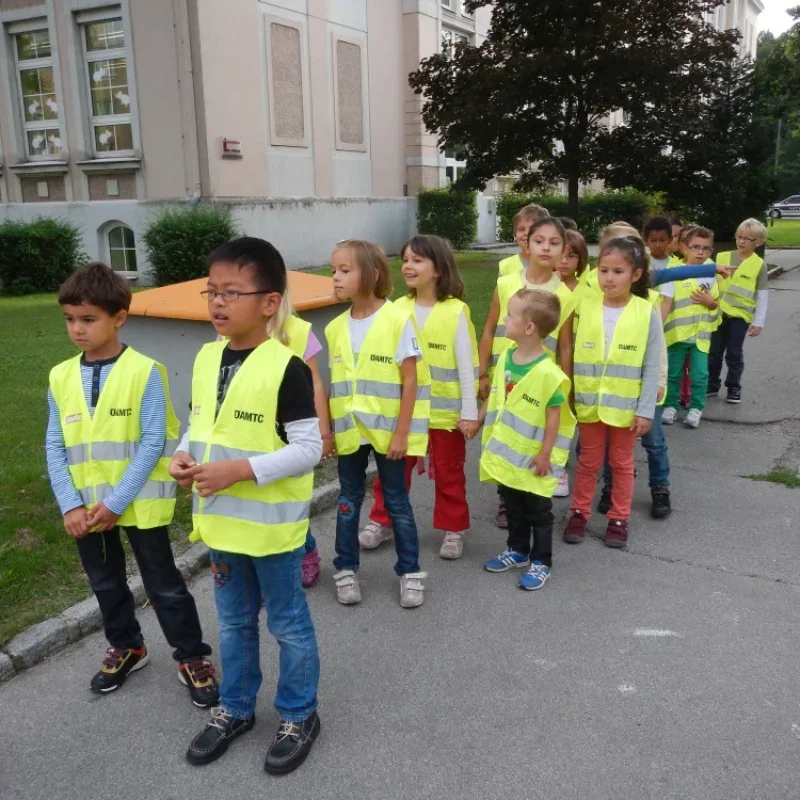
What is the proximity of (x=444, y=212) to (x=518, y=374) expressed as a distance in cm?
1914

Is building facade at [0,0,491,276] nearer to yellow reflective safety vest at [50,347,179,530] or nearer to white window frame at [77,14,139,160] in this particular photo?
white window frame at [77,14,139,160]

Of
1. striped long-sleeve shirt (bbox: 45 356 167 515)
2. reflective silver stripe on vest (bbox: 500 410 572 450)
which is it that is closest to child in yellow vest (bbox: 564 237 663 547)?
reflective silver stripe on vest (bbox: 500 410 572 450)

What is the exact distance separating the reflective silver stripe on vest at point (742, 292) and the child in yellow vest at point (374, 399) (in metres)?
4.77

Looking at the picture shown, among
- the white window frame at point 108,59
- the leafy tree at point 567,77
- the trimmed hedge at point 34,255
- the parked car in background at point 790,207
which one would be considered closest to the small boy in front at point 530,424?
the trimmed hedge at point 34,255

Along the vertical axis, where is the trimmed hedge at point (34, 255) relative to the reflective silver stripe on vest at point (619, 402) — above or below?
above

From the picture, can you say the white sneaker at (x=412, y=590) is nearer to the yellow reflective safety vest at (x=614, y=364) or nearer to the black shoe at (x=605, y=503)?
the yellow reflective safety vest at (x=614, y=364)

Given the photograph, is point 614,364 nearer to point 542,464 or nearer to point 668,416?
point 542,464

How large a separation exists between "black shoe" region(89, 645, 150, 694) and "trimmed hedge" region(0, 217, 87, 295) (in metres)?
13.1

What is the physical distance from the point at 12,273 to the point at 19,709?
13459mm

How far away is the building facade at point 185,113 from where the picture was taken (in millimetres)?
15977

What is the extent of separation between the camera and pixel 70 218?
1745 centimetres

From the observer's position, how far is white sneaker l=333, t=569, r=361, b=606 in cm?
397

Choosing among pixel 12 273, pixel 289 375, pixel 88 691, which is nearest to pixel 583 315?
pixel 289 375

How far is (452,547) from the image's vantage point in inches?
178
